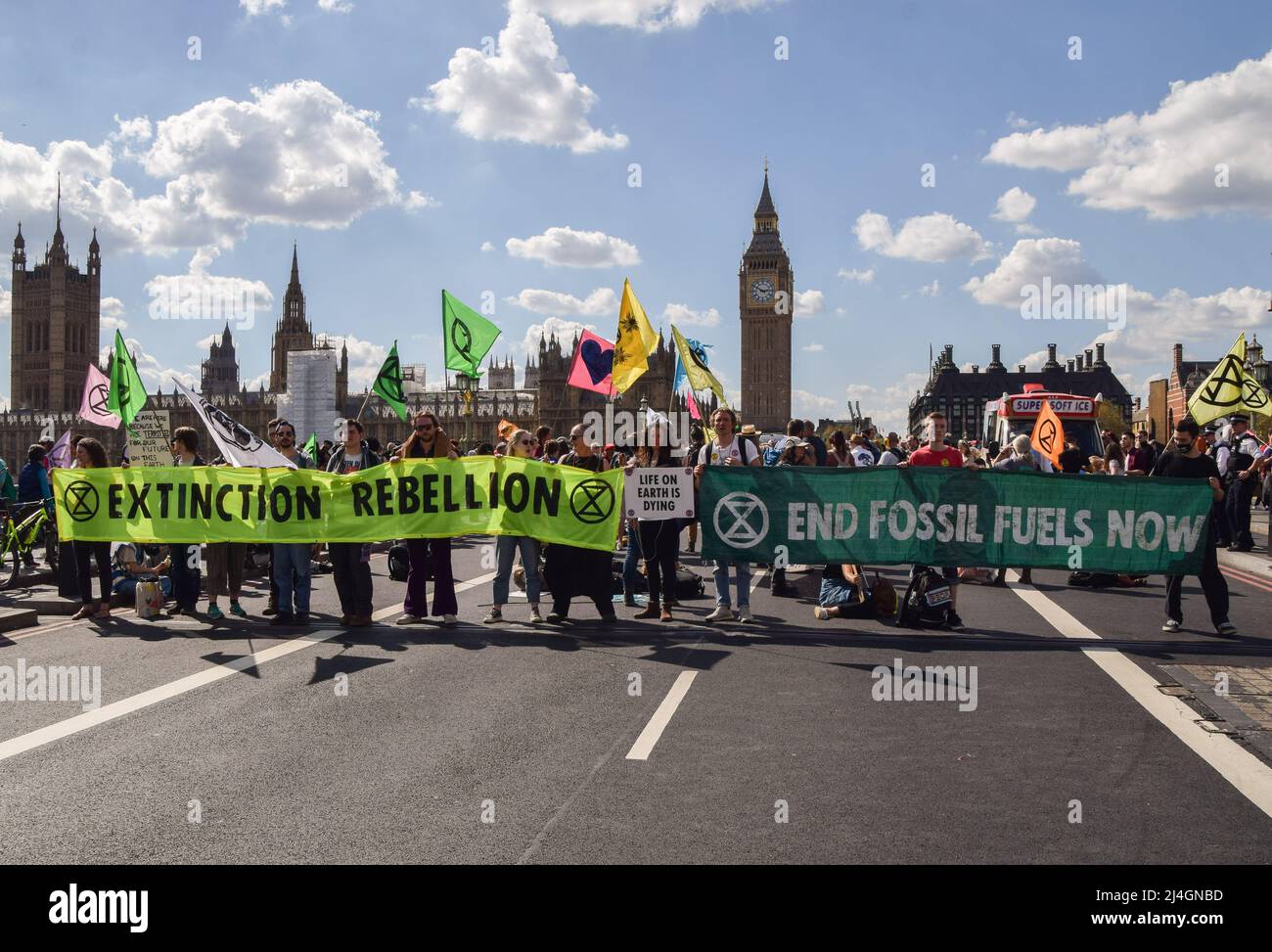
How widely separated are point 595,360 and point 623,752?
15556 mm

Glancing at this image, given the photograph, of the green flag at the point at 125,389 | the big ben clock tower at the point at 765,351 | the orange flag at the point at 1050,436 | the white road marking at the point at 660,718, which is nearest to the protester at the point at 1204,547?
the white road marking at the point at 660,718

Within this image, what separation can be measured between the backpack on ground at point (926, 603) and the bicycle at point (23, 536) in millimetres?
10899

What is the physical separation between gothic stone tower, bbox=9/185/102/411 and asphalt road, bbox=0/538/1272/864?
157 m

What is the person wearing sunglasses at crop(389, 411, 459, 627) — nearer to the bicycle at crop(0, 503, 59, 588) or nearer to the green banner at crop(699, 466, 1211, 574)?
the green banner at crop(699, 466, 1211, 574)

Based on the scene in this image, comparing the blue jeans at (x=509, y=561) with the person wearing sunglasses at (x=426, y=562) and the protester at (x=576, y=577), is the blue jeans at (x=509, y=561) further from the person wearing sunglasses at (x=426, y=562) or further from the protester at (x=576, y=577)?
the person wearing sunglasses at (x=426, y=562)

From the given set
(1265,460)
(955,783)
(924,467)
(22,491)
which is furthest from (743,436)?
(1265,460)

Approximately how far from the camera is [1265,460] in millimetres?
18797

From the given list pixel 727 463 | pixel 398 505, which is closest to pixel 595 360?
pixel 727 463

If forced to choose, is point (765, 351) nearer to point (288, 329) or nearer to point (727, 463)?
point (288, 329)

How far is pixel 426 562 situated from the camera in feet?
38.3

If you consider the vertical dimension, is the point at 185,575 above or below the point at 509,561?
below

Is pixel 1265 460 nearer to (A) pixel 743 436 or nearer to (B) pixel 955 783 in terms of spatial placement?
(A) pixel 743 436
